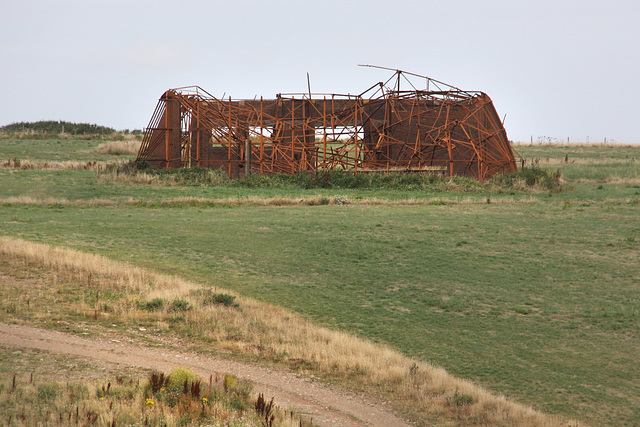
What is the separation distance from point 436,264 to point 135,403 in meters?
12.3

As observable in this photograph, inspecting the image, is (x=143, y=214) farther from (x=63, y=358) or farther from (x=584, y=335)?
(x=584, y=335)

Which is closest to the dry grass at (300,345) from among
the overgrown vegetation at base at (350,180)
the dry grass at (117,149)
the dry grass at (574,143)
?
the overgrown vegetation at base at (350,180)

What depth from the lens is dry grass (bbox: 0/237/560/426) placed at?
9.76m

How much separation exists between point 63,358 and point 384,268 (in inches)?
407

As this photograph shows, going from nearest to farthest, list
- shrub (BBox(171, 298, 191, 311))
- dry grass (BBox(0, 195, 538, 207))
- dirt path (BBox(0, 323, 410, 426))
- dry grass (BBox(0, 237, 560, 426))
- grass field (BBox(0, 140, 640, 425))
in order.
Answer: dirt path (BBox(0, 323, 410, 426)) < dry grass (BBox(0, 237, 560, 426)) < grass field (BBox(0, 140, 640, 425)) < shrub (BBox(171, 298, 191, 311)) < dry grass (BBox(0, 195, 538, 207))

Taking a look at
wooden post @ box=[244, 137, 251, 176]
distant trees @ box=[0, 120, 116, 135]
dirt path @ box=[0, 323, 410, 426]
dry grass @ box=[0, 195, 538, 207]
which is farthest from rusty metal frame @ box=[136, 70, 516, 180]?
distant trees @ box=[0, 120, 116, 135]

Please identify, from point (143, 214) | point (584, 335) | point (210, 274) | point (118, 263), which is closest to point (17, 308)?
point (118, 263)

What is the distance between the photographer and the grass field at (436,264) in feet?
40.8

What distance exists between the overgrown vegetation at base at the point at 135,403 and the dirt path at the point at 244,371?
84cm

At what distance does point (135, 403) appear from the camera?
26.7 feet

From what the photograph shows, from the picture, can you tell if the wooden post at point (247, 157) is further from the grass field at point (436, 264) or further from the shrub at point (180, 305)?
the shrub at point (180, 305)

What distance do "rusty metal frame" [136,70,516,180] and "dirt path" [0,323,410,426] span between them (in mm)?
29251

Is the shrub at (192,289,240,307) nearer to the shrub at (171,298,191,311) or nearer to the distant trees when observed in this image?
the shrub at (171,298,191,311)

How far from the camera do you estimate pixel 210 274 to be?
58.0 feet
